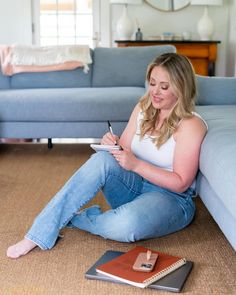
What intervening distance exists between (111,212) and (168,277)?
41 centimetres

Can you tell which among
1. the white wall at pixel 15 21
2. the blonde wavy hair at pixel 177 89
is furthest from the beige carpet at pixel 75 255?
the white wall at pixel 15 21

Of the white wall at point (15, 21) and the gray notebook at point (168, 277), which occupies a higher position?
the white wall at point (15, 21)

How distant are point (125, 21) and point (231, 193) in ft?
13.7

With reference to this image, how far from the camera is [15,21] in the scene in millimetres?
5848

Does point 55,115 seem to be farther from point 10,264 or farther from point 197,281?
point 197,281

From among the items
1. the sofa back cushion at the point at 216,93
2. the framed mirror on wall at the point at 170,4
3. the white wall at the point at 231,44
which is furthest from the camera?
the framed mirror on wall at the point at 170,4

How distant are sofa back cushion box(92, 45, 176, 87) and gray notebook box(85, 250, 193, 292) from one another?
8.20ft

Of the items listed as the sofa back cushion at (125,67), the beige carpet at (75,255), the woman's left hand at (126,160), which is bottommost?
the beige carpet at (75,255)

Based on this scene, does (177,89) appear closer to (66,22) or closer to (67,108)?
(67,108)

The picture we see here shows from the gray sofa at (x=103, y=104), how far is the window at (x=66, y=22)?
1763 millimetres

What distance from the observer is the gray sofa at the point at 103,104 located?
6.63ft

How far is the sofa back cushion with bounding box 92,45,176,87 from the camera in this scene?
417 centimetres

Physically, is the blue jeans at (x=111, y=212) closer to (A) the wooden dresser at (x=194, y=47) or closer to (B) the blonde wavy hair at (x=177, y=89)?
(B) the blonde wavy hair at (x=177, y=89)

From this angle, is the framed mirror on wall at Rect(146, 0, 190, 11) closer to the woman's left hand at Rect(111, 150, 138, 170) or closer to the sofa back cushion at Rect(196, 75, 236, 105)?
the sofa back cushion at Rect(196, 75, 236, 105)
